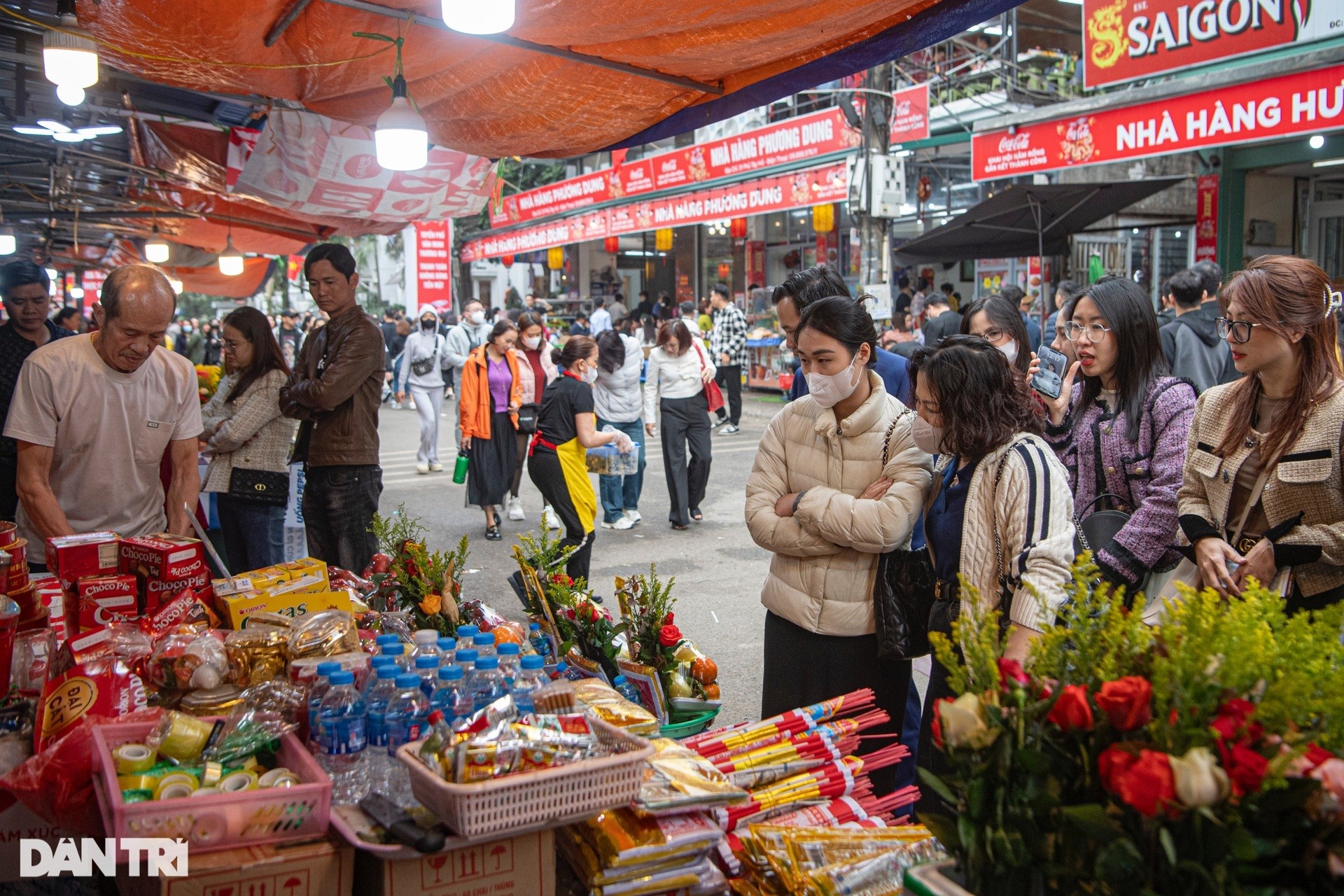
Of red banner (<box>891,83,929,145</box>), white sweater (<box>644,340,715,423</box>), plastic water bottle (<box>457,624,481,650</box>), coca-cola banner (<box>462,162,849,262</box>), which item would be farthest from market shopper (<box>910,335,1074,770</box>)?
red banner (<box>891,83,929,145</box>)

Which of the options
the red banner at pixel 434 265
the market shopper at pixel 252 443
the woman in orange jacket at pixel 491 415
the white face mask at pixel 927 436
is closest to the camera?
the white face mask at pixel 927 436

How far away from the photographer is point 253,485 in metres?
5.16

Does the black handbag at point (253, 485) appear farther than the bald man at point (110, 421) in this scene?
Yes

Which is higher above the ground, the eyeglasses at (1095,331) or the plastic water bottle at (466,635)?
the eyeglasses at (1095,331)

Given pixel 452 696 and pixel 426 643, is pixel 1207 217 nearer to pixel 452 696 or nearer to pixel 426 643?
pixel 426 643

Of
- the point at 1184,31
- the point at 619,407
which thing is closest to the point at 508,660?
the point at 619,407

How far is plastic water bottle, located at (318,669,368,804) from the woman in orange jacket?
6.27 meters

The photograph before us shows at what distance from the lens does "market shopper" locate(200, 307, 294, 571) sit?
513 cm

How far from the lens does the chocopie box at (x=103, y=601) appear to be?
3270mm

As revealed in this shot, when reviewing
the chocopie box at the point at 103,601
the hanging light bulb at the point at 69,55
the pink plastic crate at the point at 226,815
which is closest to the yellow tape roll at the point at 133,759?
the pink plastic crate at the point at 226,815

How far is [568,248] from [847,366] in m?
28.2

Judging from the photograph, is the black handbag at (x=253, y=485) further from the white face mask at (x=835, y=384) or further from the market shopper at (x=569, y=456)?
the white face mask at (x=835, y=384)

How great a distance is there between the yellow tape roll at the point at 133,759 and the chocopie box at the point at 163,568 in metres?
1.25

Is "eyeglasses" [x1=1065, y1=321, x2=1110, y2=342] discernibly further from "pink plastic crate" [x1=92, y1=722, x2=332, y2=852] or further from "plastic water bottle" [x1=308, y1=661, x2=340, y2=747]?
"pink plastic crate" [x1=92, y1=722, x2=332, y2=852]
